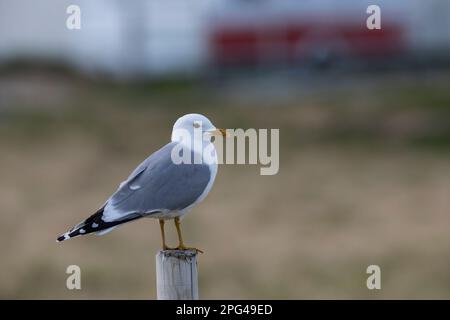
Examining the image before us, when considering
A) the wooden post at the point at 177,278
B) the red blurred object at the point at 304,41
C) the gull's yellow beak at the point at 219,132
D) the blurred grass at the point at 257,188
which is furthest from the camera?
the red blurred object at the point at 304,41

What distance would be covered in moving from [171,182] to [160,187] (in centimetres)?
6

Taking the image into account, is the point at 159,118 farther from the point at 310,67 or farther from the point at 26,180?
the point at 310,67

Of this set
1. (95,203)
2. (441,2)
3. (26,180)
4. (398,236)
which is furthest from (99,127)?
(441,2)

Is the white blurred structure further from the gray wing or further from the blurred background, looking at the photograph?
the gray wing

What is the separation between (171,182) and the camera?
4773 mm

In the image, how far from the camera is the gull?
15.3 feet

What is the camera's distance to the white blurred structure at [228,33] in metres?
26.0

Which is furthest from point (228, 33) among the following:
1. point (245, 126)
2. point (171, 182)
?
point (171, 182)

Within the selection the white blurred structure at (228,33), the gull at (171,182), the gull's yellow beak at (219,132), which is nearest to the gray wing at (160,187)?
the gull at (171,182)

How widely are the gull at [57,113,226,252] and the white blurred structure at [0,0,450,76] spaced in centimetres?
2119

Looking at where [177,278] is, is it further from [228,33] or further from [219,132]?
[228,33]

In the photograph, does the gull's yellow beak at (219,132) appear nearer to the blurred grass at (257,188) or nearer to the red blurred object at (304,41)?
the blurred grass at (257,188)

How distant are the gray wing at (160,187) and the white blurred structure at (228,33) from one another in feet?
69.6

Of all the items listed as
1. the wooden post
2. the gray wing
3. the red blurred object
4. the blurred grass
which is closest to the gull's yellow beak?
the gray wing
